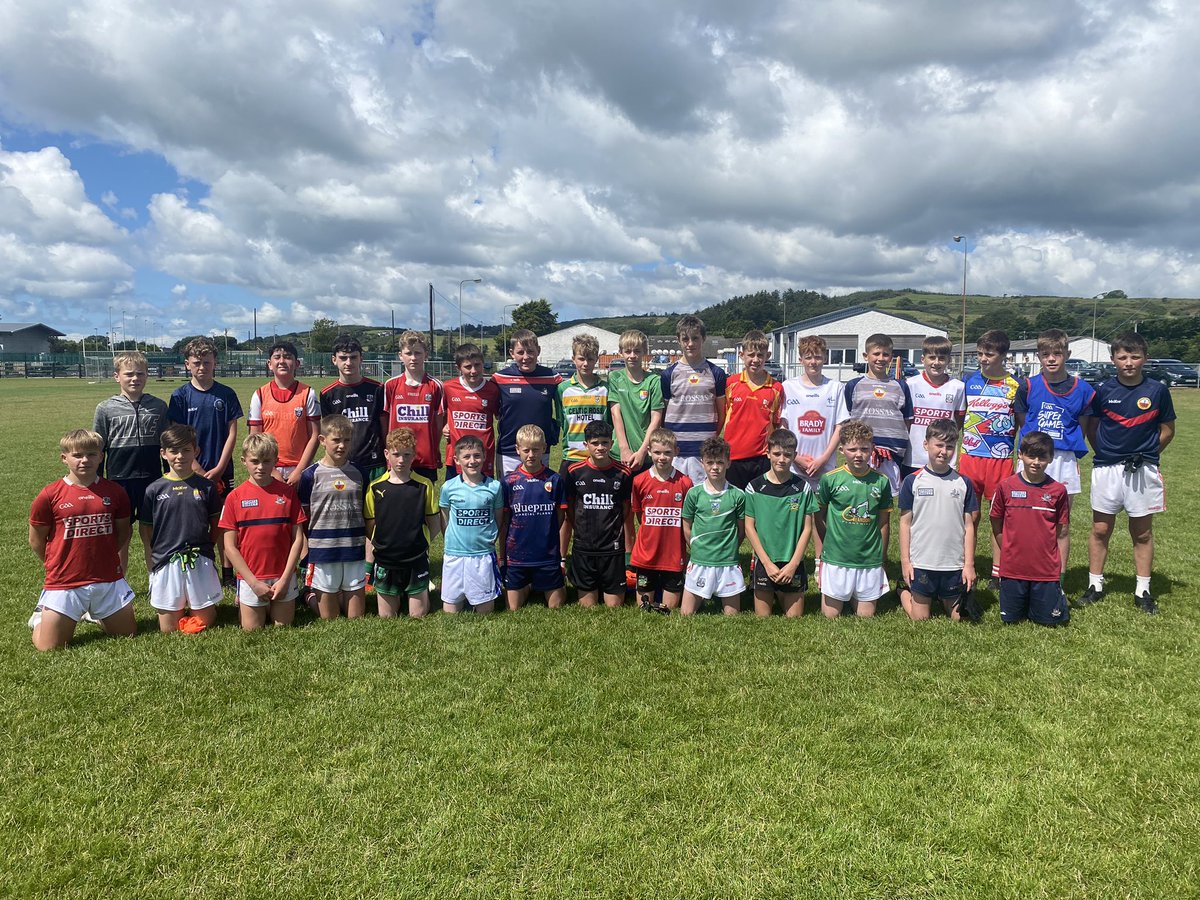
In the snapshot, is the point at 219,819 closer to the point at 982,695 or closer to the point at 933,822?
the point at 933,822

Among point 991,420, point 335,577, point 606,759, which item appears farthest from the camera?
point 991,420

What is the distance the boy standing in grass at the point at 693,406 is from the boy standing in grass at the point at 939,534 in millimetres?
1767

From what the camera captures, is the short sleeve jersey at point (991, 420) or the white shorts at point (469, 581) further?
the short sleeve jersey at point (991, 420)

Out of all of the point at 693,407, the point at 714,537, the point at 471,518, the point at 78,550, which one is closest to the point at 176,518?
the point at 78,550

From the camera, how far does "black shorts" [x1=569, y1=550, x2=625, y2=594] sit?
5.69 m

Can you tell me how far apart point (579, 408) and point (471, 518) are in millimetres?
1456

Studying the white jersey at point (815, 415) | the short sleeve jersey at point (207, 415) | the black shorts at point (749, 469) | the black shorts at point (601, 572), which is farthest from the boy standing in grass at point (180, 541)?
the white jersey at point (815, 415)

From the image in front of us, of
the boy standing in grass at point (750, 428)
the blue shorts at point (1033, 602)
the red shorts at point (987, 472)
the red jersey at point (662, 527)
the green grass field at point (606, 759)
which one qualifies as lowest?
the green grass field at point (606, 759)

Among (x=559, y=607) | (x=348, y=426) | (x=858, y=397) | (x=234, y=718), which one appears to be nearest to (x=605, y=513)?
(x=559, y=607)

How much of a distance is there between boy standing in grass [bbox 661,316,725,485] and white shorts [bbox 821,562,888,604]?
4.66 ft

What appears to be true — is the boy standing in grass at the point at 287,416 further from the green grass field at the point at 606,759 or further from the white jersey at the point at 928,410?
the white jersey at the point at 928,410

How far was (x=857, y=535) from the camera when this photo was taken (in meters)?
5.46

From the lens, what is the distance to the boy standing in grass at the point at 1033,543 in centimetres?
523

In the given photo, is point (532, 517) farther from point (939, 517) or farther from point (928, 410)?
point (928, 410)
